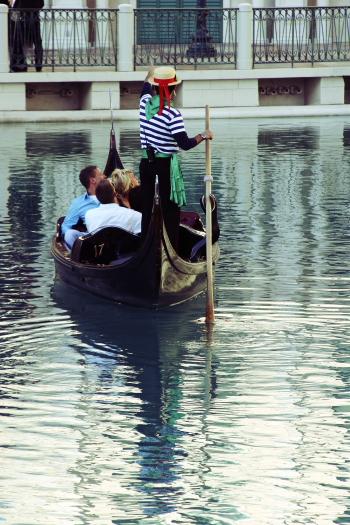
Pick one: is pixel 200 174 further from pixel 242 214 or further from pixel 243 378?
pixel 243 378

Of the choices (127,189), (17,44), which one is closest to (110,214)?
(127,189)

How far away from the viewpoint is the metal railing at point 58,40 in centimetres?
2680

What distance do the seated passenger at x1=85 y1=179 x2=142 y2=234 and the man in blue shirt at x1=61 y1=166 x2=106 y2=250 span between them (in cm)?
54

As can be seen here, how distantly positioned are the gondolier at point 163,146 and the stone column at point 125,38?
1602 cm

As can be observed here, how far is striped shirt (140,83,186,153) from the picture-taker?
36.7ft

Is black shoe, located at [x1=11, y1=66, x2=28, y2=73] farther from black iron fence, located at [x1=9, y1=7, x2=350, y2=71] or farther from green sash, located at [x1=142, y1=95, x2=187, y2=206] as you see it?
green sash, located at [x1=142, y1=95, x2=187, y2=206]

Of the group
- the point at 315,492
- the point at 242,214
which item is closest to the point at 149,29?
the point at 242,214

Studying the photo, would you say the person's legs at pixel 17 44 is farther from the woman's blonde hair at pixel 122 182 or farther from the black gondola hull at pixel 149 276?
the black gondola hull at pixel 149 276

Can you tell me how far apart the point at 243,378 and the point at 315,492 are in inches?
88.8

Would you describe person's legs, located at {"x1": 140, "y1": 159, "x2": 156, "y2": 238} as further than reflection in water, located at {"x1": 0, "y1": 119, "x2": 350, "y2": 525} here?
Yes

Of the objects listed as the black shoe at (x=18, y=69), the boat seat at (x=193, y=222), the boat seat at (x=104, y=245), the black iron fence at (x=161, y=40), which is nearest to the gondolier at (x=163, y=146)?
the boat seat at (x=104, y=245)

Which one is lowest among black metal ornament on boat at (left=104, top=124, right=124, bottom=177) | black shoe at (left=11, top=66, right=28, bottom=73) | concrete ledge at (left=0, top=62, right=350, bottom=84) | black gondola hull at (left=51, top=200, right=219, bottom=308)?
black gondola hull at (left=51, top=200, right=219, bottom=308)

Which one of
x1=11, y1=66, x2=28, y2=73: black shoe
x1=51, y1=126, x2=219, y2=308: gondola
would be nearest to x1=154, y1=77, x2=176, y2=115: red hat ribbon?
x1=51, y1=126, x2=219, y2=308: gondola

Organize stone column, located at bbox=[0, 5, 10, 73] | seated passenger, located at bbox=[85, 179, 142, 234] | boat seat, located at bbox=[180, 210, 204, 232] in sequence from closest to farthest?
seated passenger, located at bbox=[85, 179, 142, 234]
boat seat, located at bbox=[180, 210, 204, 232]
stone column, located at bbox=[0, 5, 10, 73]
